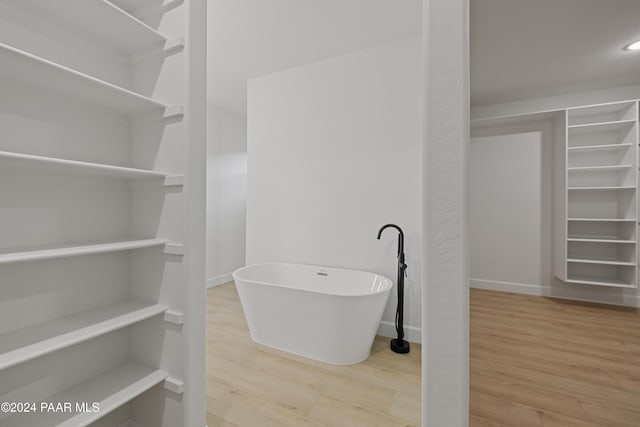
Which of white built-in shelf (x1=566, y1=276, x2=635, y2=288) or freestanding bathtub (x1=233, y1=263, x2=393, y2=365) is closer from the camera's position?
freestanding bathtub (x1=233, y1=263, x2=393, y2=365)

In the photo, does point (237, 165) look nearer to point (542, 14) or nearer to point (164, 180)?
point (164, 180)

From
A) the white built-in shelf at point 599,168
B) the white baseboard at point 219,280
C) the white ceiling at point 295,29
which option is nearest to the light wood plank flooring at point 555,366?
the white built-in shelf at point 599,168

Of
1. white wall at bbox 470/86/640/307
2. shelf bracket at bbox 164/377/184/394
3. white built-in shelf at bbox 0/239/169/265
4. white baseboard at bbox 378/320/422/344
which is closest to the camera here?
white built-in shelf at bbox 0/239/169/265

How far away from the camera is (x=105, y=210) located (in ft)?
4.25

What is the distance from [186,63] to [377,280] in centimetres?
207

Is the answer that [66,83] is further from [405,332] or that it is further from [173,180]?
[405,332]

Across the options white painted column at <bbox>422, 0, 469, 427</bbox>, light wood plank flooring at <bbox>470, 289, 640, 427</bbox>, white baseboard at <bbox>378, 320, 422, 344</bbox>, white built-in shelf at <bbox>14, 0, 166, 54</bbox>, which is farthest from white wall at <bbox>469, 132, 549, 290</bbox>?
white built-in shelf at <bbox>14, 0, 166, 54</bbox>

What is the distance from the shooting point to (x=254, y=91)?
3.18 m

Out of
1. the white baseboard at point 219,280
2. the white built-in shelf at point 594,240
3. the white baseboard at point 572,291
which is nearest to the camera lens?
the white built-in shelf at point 594,240

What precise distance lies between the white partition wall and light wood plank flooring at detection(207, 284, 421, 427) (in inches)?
14.6

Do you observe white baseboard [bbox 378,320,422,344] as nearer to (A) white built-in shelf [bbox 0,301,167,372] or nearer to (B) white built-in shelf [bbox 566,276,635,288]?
(A) white built-in shelf [bbox 0,301,167,372]

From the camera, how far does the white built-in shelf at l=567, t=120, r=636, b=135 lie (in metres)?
2.86

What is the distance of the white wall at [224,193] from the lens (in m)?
3.81

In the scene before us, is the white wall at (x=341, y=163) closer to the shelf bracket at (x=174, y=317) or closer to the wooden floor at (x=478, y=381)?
the wooden floor at (x=478, y=381)
